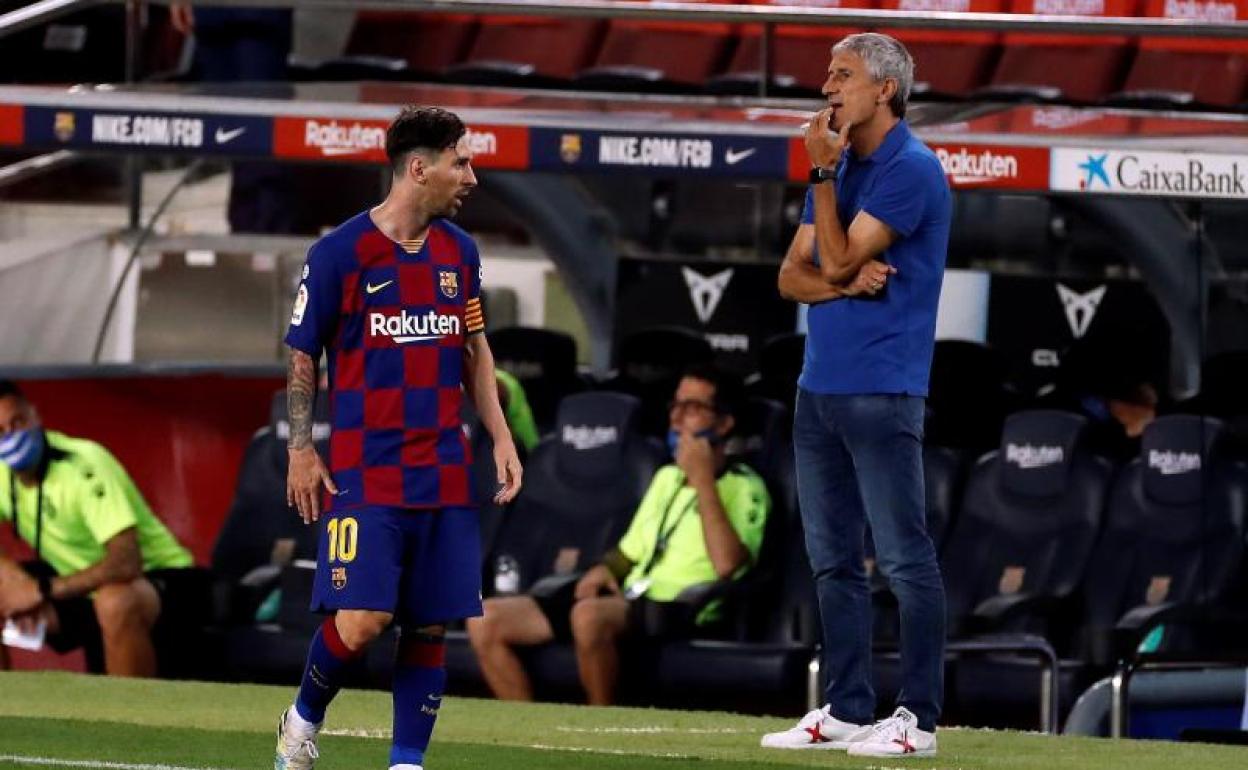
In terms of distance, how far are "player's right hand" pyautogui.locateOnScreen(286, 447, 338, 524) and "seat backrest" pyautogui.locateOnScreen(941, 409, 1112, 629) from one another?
5.00 m

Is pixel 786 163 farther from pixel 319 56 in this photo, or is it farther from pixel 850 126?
pixel 319 56

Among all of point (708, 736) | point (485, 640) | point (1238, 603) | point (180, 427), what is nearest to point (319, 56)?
point (180, 427)

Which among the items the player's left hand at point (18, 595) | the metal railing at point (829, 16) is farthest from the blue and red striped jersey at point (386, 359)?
the player's left hand at point (18, 595)

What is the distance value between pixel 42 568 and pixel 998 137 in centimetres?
426

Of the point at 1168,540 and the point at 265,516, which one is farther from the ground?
the point at 1168,540

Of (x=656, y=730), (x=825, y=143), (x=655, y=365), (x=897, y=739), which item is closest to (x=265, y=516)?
(x=655, y=365)

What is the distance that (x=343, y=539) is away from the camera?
7.22 m

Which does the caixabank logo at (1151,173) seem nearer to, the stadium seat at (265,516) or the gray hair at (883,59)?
the gray hair at (883,59)

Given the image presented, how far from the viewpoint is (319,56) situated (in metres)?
15.9

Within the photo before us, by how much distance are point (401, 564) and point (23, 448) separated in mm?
5929

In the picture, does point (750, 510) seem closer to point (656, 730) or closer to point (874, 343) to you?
point (656, 730)

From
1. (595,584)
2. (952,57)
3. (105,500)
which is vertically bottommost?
(595,584)

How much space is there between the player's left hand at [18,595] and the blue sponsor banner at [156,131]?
184 cm

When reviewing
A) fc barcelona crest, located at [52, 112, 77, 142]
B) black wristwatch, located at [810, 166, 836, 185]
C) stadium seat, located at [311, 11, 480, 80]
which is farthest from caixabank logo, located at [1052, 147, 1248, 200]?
stadium seat, located at [311, 11, 480, 80]
